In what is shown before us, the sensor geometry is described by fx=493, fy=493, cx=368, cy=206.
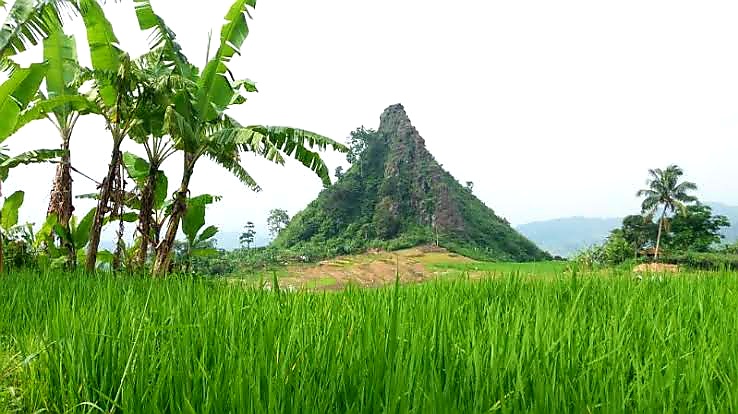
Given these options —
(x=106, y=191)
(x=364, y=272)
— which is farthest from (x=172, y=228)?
(x=364, y=272)

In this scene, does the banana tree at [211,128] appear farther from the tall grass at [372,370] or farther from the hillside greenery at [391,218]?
the hillside greenery at [391,218]

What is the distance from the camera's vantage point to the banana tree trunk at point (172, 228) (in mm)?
6684

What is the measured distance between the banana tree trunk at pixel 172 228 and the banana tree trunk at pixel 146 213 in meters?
0.19

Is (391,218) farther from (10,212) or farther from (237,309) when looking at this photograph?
(237,309)

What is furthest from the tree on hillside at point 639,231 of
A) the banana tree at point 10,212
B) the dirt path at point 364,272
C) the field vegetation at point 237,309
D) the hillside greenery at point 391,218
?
the banana tree at point 10,212

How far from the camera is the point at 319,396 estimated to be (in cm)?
94

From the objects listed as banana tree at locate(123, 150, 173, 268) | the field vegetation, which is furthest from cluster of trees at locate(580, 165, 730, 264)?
banana tree at locate(123, 150, 173, 268)

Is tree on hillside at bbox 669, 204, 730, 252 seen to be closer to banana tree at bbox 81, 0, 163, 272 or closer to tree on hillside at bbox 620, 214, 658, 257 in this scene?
tree on hillside at bbox 620, 214, 658, 257

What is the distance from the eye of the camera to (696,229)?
3481 centimetres

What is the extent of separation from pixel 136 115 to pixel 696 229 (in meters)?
38.7

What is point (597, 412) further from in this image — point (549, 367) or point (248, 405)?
point (248, 405)

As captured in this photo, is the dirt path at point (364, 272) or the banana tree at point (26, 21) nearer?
the dirt path at point (364, 272)

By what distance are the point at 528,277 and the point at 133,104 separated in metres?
5.61

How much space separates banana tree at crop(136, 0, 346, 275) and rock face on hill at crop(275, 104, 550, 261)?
3004 centimetres
